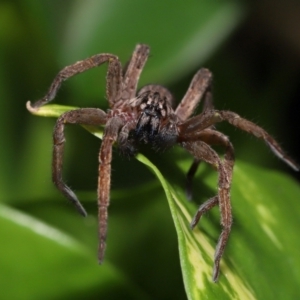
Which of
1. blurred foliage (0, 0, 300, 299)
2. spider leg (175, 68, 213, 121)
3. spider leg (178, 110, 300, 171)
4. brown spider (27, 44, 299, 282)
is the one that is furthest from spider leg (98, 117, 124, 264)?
spider leg (175, 68, 213, 121)

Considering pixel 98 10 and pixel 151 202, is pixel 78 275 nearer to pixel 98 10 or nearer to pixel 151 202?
pixel 151 202

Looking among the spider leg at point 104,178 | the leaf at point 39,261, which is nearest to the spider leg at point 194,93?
the spider leg at point 104,178

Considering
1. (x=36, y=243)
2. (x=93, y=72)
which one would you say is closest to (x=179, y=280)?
(x=36, y=243)

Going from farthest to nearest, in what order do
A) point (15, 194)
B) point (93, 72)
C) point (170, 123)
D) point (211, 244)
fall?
point (93, 72) < point (15, 194) < point (170, 123) < point (211, 244)

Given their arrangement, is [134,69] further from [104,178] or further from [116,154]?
[104,178]

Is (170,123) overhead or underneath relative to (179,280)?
overhead

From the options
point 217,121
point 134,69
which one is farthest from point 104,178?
point 134,69

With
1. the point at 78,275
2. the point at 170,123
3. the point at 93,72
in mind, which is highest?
the point at 170,123

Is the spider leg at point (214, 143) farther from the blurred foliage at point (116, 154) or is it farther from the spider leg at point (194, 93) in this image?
the spider leg at point (194, 93)
